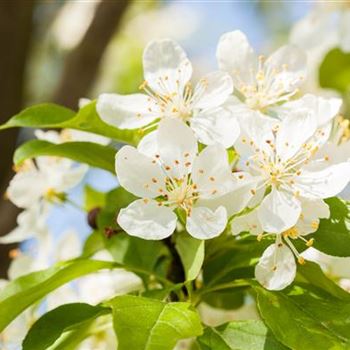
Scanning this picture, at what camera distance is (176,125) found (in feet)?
3.33

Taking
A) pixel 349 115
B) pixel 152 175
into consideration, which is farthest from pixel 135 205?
pixel 349 115

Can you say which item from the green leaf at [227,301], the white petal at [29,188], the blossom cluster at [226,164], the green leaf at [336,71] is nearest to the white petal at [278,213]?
the blossom cluster at [226,164]

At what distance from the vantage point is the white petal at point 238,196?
38.9 inches

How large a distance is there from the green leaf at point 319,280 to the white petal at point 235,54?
11.4 inches

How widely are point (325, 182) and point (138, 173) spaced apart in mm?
228

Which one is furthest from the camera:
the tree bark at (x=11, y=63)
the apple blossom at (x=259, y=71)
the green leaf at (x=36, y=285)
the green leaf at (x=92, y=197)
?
the tree bark at (x=11, y=63)

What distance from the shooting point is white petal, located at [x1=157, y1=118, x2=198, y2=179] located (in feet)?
3.32

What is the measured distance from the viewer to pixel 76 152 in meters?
1.17

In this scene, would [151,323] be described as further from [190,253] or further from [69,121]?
[69,121]

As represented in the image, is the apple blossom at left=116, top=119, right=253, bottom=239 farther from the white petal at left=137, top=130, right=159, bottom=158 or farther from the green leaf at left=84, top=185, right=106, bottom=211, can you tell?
the green leaf at left=84, top=185, right=106, bottom=211

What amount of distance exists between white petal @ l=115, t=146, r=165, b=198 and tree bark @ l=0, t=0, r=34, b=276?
1.14 meters

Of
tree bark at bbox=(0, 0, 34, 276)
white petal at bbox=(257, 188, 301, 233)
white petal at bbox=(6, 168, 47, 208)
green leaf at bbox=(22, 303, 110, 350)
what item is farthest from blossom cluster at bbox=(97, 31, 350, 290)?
tree bark at bbox=(0, 0, 34, 276)

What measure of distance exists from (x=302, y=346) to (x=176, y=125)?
302 millimetres

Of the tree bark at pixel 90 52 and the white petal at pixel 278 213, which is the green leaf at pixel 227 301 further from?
the tree bark at pixel 90 52
